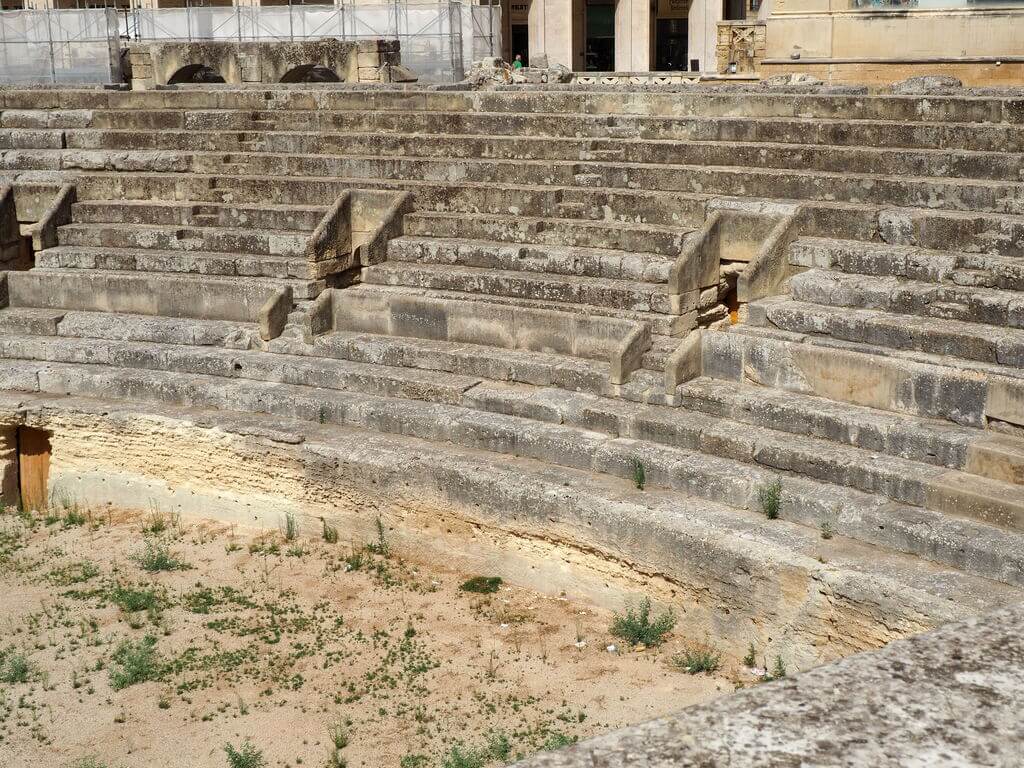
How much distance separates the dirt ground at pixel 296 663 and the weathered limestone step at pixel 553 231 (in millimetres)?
3807

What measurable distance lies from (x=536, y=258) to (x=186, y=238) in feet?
14.1

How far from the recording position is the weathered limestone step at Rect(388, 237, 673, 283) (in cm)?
1204

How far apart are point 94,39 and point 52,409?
30.7 feet

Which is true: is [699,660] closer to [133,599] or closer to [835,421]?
[835,421]

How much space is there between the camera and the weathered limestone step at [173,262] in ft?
44.4

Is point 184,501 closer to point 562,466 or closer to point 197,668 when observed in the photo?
point 197,668

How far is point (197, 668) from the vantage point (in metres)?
9.07

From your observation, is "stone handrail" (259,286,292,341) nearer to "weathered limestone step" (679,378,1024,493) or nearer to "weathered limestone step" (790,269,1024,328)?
"weathered limestone step" (679,378,1024,493)

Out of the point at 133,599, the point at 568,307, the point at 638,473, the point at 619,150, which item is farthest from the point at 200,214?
the point at 638,473

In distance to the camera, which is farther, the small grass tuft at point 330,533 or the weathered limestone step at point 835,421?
the small grass tuft at point 330,533

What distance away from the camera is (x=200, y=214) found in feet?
48.1

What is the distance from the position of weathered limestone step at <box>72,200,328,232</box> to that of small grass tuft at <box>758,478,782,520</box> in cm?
660

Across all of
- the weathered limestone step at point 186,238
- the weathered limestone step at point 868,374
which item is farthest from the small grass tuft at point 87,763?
the weathered limestone step at point 186,238

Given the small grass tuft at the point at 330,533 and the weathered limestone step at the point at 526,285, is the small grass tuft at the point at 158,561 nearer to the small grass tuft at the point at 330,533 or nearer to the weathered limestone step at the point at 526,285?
the small grass tuft at the point at 330,533
